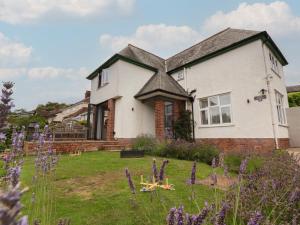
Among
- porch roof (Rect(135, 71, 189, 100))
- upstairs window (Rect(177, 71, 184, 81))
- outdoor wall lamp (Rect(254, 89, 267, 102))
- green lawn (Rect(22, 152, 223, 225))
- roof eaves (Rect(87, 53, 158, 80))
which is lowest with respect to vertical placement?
green lawn (Rect(22, 152, 223, 225))

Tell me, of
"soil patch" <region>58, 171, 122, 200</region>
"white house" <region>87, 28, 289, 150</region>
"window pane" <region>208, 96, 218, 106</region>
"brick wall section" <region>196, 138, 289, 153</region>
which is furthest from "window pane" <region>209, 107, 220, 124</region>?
"soil patch" <region>58, 171, 122, 200</region>

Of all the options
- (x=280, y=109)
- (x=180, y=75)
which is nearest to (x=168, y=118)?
(x=180, y=75)

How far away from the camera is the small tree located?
40.7 ft

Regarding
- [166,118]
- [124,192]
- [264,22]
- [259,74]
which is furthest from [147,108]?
[124,192]

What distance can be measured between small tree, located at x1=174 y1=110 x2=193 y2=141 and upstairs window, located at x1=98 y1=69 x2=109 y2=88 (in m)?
6.04

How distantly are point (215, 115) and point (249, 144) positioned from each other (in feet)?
8.51

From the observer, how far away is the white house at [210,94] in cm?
984

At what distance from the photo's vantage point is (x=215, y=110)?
1177 cm

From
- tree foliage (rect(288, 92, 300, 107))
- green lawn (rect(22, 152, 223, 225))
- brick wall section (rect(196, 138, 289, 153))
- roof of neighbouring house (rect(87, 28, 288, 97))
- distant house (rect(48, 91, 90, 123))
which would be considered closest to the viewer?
green lawn (rect(22, 152, 223, 225))

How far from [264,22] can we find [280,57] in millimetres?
2880

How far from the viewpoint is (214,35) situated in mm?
14859

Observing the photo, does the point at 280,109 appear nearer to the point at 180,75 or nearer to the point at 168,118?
the point at 180,75

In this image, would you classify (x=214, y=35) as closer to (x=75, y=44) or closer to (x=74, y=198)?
(x=75, y=44)

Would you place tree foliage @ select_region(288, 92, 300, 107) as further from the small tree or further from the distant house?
the distant house
